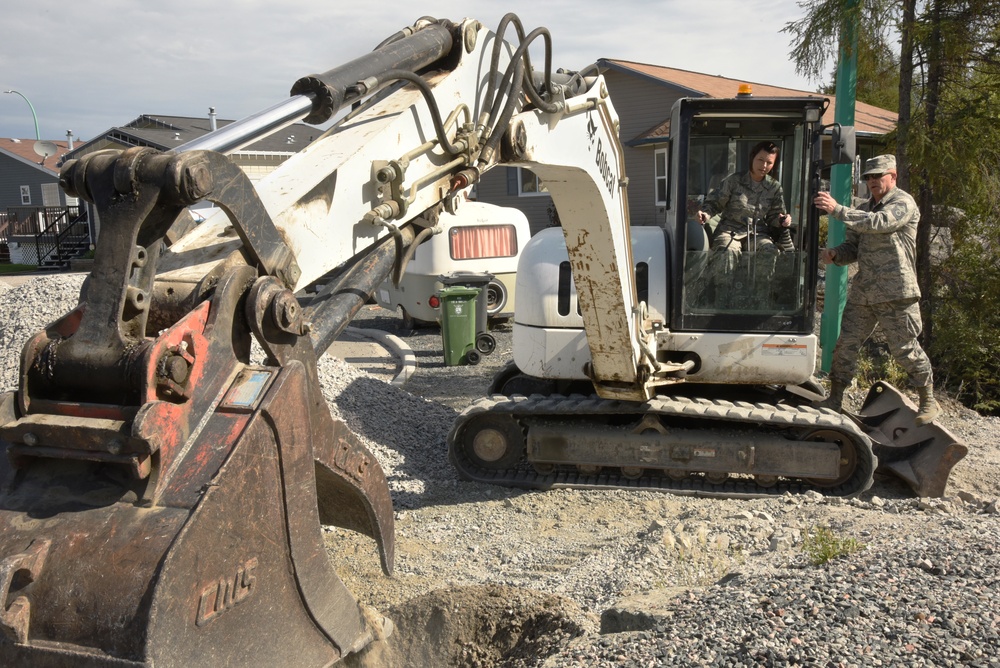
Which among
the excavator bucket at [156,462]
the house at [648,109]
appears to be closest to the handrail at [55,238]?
the house at [648,109]

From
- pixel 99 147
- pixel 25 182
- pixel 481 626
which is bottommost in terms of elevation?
pixel 481 626

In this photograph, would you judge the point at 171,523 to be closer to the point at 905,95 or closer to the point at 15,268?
the point at 905,95

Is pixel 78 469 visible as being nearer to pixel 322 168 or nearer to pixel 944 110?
pixel 322 168

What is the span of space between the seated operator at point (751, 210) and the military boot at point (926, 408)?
1.74 m

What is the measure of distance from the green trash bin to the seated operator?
542 cm

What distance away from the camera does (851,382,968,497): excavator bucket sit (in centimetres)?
595

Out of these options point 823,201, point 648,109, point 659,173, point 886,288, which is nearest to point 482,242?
point 886,288

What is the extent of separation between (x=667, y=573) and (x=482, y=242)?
905 cm

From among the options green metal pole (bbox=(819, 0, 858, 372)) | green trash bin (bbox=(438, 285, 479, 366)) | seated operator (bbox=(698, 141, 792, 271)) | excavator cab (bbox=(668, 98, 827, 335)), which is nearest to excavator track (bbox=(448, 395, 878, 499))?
excavator cab (bbox=(668, 98, 827, 335))

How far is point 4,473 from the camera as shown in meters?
2.28

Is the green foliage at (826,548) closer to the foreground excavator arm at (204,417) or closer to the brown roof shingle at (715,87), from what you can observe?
the foreground excavator arm at (204,417)

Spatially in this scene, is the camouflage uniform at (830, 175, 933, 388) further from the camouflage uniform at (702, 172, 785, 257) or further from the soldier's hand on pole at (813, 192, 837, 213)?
the camouflage uniform at (702, 172, 785, 257)

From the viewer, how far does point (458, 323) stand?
435 inches

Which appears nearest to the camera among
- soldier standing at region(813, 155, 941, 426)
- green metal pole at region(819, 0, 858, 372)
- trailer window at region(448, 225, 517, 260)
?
soldier standing at region(813, 155, 941, 426)
